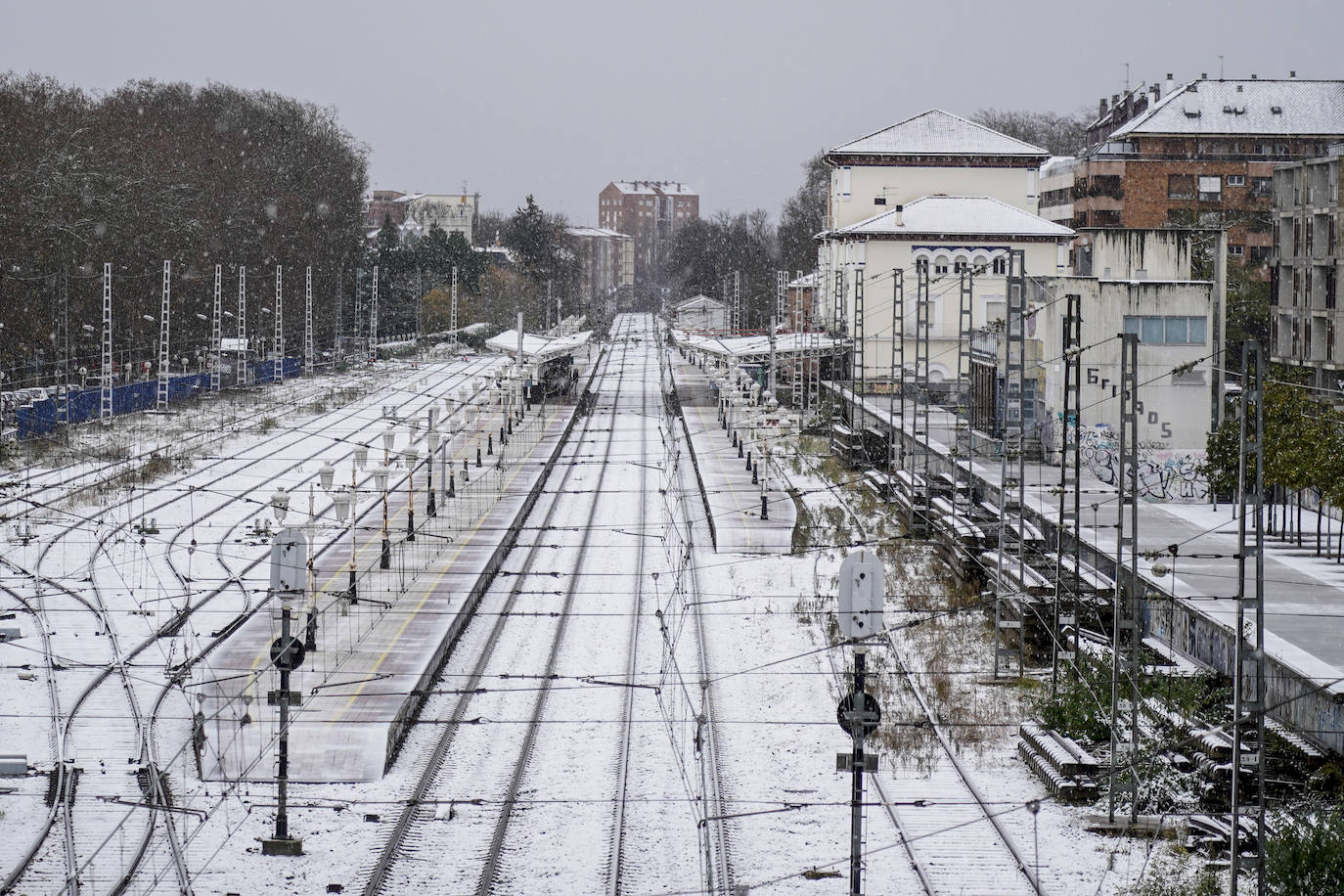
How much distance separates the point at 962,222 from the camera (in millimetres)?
57500

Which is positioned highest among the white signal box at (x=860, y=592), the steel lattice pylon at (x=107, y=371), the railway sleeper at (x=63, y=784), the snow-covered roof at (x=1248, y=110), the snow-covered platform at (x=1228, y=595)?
the snow-covered roof at (x=1248, y=110)

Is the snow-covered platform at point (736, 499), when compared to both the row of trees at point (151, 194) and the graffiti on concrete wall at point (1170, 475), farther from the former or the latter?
the row of trees at point (151, 194)

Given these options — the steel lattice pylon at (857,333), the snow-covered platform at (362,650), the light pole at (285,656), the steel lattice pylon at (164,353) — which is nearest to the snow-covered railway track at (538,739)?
the snow-covered platform at (362,650)

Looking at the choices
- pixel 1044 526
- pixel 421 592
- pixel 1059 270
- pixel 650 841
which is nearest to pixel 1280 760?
pixel 650 841

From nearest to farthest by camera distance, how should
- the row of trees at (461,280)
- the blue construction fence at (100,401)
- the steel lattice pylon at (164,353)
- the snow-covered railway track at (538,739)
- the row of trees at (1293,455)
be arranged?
1. the snow-covered railway track at (538,739)
2. the row of trees at (1293,455)
3. the blue construction fence at (100,401)
4. the steel lattice pylon at (164,353)
5. the row of trees at (461,280)

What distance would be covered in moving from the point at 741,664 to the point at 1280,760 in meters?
7.53

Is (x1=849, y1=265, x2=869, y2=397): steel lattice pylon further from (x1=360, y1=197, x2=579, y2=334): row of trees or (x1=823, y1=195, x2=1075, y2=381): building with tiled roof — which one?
(x1=360, y1=197, x2=579, y2=334): row of trees

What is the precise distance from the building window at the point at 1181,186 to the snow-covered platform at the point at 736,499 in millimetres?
27630

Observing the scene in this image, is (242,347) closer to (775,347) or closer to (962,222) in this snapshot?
(775,347)

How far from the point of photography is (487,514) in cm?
3162

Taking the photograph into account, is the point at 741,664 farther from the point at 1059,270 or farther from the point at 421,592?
the point at 1059,270

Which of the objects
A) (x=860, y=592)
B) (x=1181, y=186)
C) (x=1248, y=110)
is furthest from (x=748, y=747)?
(x=1248, y=110)

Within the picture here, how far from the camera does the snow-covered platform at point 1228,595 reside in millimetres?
15602

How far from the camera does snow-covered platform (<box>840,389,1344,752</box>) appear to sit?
15602 mm
